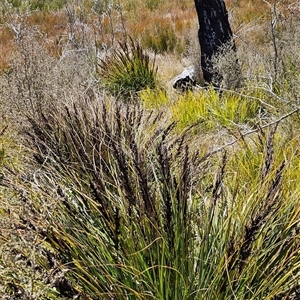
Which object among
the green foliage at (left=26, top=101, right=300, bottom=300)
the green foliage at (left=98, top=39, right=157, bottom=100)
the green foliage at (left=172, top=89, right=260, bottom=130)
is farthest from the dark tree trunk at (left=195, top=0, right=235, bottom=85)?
the green foliage at (left=26, top=101, right=300, bottom=300)

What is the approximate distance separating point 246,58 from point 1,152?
4180 millimetres

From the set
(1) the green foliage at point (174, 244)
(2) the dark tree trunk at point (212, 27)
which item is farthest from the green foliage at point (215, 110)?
(1) the green foliage at point (174, 244)

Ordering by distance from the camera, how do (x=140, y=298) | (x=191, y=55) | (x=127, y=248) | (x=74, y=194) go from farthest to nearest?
(x=191, y=55) < (x=74, y=194) < (x=127, y=248) < (x=140, y=298)

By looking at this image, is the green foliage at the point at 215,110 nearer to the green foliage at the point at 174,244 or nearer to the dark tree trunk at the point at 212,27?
the dark tree trunk at the point at 212,27

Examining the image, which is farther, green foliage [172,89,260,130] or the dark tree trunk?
the dark tree trunk

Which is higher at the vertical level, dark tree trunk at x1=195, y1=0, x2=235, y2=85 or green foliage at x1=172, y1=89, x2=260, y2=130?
dark tree trunk at x1=195, y1=0, x2=235, y2=85

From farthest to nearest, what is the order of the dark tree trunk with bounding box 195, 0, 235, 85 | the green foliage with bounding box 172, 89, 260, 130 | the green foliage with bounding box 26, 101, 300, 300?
1. the dark tree trunk with bounding box 195, 0, 235, 85
2. the green foliage with bounding box 172, 89, 260, 130
3. the green foliage with bounding box 26, 101, 300, 300

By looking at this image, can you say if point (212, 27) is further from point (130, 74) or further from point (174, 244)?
point (174, 244)

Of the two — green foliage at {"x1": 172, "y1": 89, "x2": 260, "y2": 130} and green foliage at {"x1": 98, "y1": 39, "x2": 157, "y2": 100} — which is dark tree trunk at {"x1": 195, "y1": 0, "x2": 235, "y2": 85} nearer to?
green foliage at {"x1": 98, "y1": 39, "x2": 157, "y2": 100}

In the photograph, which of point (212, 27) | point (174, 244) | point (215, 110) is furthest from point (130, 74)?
point (174, 244)

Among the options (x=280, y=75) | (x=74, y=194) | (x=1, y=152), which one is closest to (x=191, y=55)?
(x=280, y=75)

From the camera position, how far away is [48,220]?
6.67ft

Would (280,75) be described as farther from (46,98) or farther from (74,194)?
(74,194)

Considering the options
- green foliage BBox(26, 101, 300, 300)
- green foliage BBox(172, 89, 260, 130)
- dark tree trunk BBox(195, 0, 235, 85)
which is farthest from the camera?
dark tree trunk BBox(195, 0, 235, 85)
